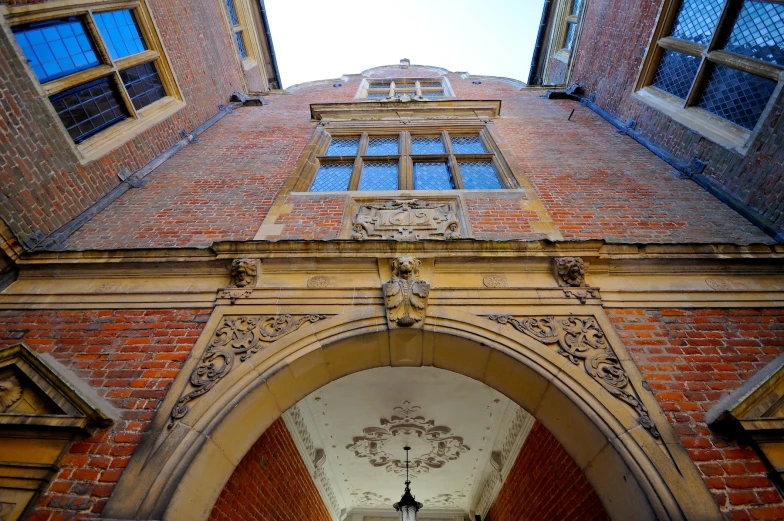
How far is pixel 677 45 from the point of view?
6199 mm

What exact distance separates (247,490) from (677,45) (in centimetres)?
886

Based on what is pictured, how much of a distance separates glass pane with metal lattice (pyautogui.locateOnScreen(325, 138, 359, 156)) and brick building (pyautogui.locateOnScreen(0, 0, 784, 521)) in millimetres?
52

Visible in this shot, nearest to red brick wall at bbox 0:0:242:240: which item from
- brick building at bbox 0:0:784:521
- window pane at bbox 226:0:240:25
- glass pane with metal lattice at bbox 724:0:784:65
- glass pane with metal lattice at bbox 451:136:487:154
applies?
brick building at bbox 0:0:784:521

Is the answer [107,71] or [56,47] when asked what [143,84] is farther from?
[56,47]

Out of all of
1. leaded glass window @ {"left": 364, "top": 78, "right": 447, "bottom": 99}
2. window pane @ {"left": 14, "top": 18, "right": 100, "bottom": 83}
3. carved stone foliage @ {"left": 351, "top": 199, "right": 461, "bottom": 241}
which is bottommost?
carved stone foliage @ {"left": 351, "top": 199, "right": 461, "bottom": 241}

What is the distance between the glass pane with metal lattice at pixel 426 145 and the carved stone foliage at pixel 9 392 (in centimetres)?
562

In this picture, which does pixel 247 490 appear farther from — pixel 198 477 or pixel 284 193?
pixel 284 193

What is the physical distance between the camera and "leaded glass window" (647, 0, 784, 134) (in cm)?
A: 475

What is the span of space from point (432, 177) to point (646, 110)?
4.12 m

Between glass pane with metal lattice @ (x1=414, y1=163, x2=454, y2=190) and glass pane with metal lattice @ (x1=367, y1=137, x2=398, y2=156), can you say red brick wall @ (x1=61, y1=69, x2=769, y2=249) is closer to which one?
glass pane with metal lattice @ (x1=414, y1=163, x2=454, y2=190)

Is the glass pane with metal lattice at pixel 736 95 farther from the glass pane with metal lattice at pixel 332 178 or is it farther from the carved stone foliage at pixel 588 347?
the glass pane with metal lattice at pixel 332 178

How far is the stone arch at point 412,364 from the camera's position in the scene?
2494 millimetres

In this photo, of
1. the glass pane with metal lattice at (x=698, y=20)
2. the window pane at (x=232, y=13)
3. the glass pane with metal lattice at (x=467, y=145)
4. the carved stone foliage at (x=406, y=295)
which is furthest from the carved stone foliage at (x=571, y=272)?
the window pane at (x=232, y=13)

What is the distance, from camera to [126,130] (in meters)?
5.93
